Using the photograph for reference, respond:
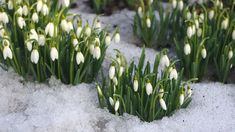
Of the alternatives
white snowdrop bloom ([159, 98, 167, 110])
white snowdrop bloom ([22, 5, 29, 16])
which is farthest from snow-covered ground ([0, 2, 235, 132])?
white snowdrop bloom ([22, 5, 29, 16])

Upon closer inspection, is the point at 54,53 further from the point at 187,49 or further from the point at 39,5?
the point at 187,49

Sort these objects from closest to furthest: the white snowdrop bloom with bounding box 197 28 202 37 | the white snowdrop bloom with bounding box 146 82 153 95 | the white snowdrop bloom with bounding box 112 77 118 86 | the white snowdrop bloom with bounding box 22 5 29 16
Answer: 1. the white snowdrop bloom with bounding box 146 82 153 95
2. the white snowdrop bloom with bounding box 112 77 118 86
3. the white snowdrop bloom with bounding box 22 5 29 16
4. the white snowdrop bloom with bounding box 197 28 202 37

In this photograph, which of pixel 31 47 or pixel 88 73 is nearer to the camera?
pixel 31 47

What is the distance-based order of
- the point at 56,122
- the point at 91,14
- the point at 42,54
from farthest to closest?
the point at 91,14
the point at 42,54
the point at 56,122

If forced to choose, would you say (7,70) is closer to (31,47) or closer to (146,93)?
(31,47)

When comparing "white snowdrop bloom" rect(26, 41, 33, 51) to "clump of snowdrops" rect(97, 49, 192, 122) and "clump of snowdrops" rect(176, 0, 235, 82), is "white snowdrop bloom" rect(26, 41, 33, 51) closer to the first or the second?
"clump of snowdrops" rect(97, 49, 192, 122)

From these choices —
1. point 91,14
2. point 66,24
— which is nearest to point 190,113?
point 66,24
